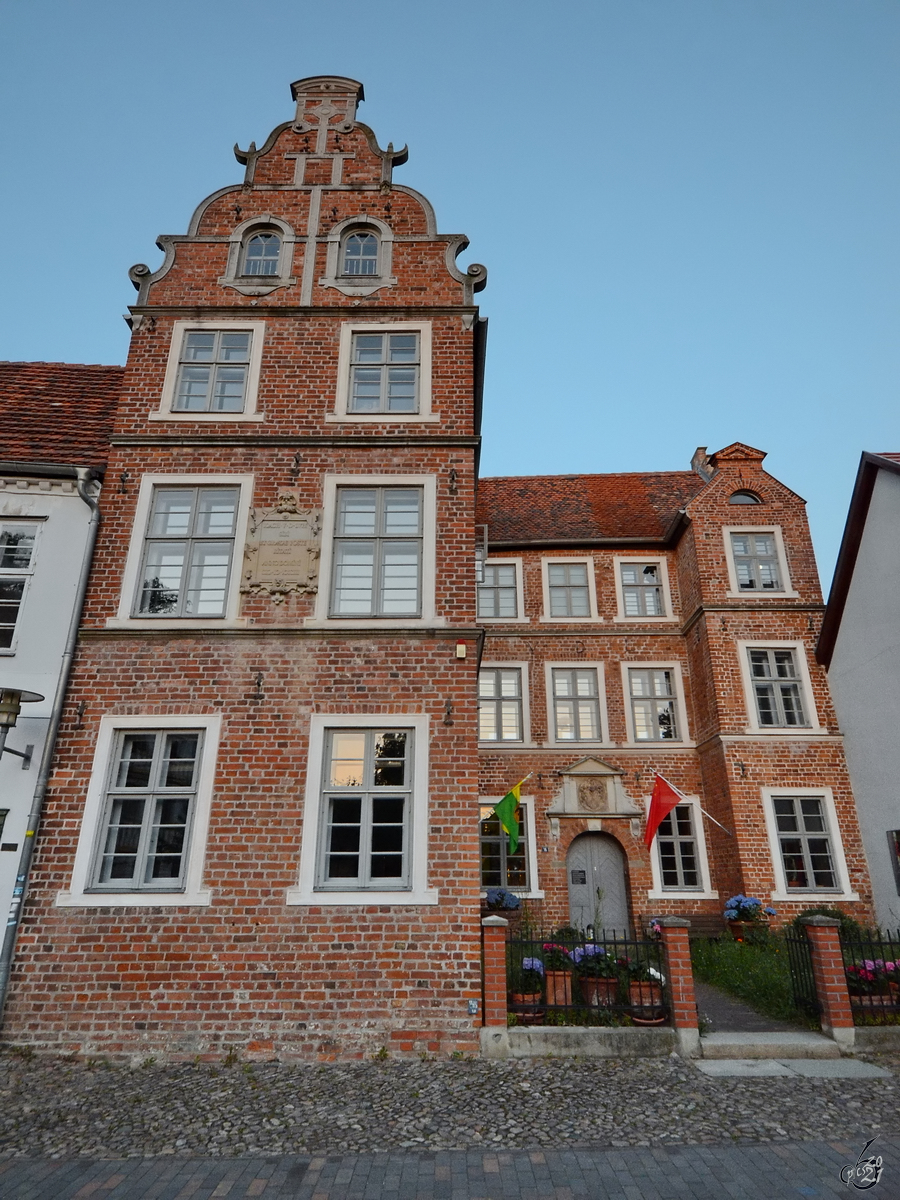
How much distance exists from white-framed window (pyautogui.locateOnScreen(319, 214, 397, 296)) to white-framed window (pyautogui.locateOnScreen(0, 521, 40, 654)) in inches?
223

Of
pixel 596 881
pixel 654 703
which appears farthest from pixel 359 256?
pixel 596 881

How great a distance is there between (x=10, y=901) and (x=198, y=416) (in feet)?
21.2

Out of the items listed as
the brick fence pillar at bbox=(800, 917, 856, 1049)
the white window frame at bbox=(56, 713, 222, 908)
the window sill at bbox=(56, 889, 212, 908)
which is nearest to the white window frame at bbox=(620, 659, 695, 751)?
the brick fence pillar at bbox=(800, 917, 856, 1049)

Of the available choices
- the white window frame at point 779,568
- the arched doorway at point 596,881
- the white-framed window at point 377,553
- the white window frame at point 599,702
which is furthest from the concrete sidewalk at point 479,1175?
the white window frame at point 779,568

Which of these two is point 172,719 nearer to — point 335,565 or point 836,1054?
point 335,565

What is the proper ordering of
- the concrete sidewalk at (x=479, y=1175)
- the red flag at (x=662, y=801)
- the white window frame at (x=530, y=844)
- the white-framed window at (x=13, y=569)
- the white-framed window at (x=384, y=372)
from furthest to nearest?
the white window frame at (x=530, y=844)
the red flag at (x=662, y=801)
the white-framed window at (x=384, y=372)
the white-framed window at (x=13, y=569)
the concrete sidewalk at (x=479, y=1175)

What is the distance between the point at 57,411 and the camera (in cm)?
1102

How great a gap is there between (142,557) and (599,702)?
11820 millimetres

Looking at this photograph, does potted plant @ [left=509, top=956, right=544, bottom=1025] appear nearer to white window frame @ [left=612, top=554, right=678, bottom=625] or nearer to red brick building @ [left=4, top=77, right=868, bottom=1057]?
red brick building @ [left=4, top=77, right=868, bottom=1057]

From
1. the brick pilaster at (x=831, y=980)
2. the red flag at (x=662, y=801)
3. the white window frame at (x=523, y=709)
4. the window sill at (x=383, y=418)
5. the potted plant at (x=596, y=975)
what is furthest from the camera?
the white window frame at (x=523, y=709)

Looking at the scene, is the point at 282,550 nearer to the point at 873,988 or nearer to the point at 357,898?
the point at 357,898

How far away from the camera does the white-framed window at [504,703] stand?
56.8 ft

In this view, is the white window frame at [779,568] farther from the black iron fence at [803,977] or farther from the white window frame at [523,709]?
the black iron fence at [803,977]

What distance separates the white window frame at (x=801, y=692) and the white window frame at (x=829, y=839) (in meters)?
1.21
